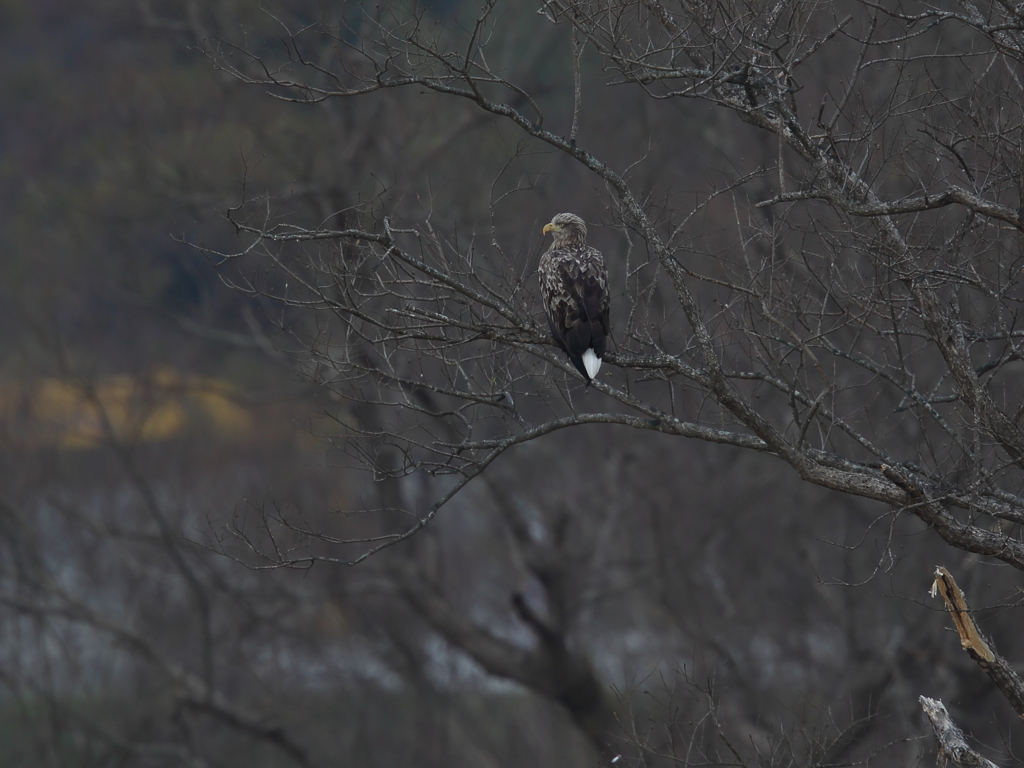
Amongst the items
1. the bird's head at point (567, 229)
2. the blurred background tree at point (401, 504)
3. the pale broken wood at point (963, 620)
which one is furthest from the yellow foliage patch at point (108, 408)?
the pale broken wood at point (963, 620)

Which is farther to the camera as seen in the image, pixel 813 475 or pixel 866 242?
pixel 866 242

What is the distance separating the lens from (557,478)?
20156 millimetres

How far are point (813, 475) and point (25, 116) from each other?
94.1ft

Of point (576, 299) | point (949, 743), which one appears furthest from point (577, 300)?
point (949, 743)

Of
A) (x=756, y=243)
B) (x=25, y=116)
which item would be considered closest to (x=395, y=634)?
(x=756, y=243)

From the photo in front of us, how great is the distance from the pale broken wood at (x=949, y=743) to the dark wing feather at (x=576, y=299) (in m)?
2.45

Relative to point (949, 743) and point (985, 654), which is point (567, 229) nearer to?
point (985, 654)

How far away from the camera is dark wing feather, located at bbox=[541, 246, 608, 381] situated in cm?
686

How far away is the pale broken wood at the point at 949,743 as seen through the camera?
16.6 ft

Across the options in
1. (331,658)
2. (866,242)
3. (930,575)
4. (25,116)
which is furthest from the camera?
(25,116)

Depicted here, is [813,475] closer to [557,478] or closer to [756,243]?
[756,243]

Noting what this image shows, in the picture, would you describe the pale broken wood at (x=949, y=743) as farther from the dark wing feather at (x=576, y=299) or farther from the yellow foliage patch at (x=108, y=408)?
the yellow foliage patch at (x=108, y=408)

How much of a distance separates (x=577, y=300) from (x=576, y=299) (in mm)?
25

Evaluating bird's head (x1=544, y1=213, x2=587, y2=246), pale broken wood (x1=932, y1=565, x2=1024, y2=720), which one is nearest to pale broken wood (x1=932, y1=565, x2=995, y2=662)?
pale broken wood (x1=932, y1=565, x2=1024, y2=720)
